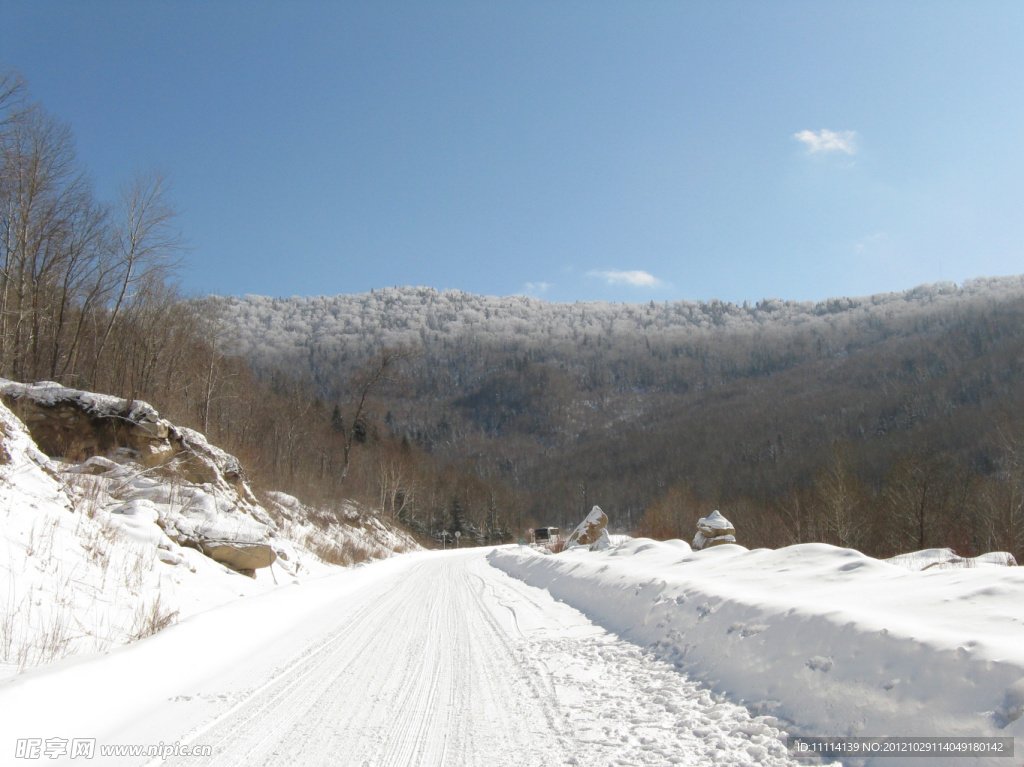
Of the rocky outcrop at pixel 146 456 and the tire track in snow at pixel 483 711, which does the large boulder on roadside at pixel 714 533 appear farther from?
the rocky outcrop at pixel 146 456

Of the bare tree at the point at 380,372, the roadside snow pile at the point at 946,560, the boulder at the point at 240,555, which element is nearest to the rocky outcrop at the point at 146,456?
the boulder at the point at 240,555

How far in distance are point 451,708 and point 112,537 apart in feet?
22.3

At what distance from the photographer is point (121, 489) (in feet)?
37.4

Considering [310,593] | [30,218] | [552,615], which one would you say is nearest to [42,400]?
[310,593]

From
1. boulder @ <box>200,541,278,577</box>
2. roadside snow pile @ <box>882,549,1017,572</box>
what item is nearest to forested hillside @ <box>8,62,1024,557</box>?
boulder @ <box>200,541,278,577</box>

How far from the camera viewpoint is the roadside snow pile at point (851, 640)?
3556 millimetres

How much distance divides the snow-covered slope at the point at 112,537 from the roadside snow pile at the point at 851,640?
616cm

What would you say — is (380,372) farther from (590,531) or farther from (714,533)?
(714,533)

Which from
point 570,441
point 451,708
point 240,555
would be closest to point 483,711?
point 451,708

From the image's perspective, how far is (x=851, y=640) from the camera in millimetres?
4551

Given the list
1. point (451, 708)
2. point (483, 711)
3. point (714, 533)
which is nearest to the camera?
point (483, 711)

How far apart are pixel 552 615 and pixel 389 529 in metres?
41.1

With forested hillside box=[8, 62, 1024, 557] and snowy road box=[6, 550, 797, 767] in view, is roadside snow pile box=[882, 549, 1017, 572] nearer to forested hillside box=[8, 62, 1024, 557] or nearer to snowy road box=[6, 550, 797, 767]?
snowy road box=[6, 550, 797, 767]

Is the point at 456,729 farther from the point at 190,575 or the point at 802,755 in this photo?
the point at 190,575
